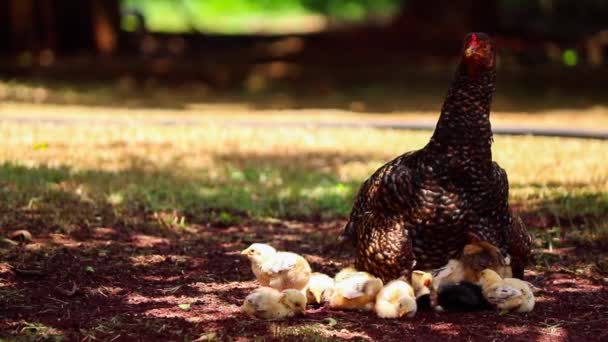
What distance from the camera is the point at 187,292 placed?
19.2 feet

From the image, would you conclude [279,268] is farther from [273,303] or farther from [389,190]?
[389,190]

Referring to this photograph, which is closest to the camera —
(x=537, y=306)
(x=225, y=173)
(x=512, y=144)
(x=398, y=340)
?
(x=398, y=340)

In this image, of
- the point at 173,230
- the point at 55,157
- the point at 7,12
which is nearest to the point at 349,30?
the point at 7,12

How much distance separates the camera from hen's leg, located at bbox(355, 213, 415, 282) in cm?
548

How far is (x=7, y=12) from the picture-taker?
22.7 metres

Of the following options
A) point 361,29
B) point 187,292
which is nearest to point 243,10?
point 361,29

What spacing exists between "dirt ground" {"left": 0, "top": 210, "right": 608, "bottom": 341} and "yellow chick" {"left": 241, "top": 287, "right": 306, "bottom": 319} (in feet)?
0.21

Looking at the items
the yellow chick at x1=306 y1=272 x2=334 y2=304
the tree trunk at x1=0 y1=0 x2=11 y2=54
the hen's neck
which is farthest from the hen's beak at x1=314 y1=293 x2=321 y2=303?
the tree trunk at x1=0 y1=0 x2=11 y2=54

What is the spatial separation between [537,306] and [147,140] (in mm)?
7402

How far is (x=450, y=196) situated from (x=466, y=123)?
42 cm

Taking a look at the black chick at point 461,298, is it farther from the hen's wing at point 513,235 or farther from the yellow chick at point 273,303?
the yellow chick at point 273,303

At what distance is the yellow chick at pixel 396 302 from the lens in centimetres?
527

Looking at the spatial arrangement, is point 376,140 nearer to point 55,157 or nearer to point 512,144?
point 512,144

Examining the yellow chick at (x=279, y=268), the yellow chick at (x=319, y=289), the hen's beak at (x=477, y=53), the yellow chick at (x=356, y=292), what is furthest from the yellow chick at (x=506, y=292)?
the hen's beak at (x=477, y=53)
